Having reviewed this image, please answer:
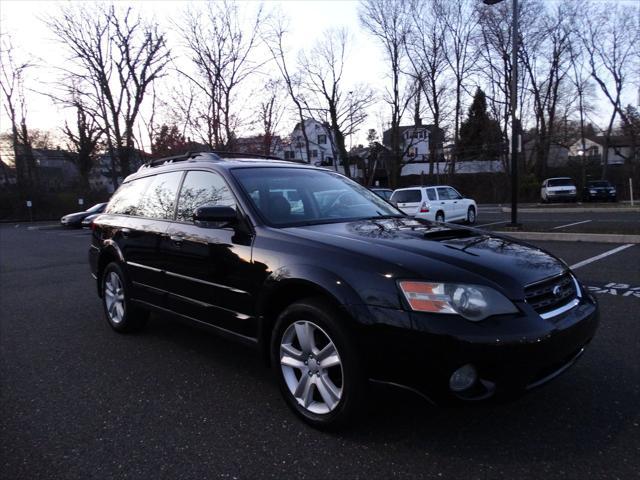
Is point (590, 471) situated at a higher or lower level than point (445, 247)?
lower

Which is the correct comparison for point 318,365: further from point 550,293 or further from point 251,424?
point 550,293

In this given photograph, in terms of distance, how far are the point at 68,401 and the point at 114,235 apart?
195 centimetres

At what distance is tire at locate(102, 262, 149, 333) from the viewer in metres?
4.67

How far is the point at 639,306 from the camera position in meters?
5.17

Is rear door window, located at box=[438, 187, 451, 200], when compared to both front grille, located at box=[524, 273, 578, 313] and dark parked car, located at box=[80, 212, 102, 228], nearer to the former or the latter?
dark parked car, located at box=[80, 212, 102, 228]

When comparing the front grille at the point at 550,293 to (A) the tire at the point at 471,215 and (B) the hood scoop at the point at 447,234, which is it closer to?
(B) the hood scoop at the point at 447,234

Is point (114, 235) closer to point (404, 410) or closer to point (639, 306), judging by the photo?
point (404, 410)

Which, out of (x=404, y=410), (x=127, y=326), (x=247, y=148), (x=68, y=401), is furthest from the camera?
(x=247, y=148)

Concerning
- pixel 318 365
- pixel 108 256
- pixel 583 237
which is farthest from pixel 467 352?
pixel 583 237

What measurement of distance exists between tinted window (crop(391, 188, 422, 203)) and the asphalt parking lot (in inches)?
490

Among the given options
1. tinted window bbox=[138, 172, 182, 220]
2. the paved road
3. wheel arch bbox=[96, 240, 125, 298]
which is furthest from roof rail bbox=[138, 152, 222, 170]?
the paved road

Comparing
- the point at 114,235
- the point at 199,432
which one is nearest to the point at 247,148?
the point at 114,235

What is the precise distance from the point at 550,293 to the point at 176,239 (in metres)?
2.77

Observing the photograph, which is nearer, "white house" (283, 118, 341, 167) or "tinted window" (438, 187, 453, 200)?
"tinted window" (438, 187, 453, 200)
